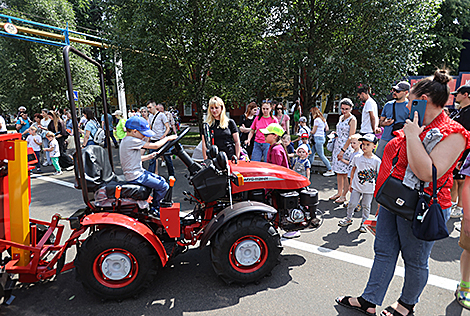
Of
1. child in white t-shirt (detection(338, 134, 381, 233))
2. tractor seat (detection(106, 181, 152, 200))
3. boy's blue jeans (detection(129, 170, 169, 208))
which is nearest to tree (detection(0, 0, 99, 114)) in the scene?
boy's blue jeans (detection(129, 170, 169, 208))

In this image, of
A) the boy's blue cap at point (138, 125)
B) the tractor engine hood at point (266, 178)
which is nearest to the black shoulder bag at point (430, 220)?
the tractor engine hood at point (266, 178)

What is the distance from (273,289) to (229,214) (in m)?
0.90

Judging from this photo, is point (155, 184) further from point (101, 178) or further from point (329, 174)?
point (329, 174)

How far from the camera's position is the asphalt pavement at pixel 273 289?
2.68 meters

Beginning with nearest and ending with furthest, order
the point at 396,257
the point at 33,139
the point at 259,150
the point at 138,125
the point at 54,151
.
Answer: the point at 396,257, the point at 138,125, the point at 259,150, the point at 54,151, the point at 33,139

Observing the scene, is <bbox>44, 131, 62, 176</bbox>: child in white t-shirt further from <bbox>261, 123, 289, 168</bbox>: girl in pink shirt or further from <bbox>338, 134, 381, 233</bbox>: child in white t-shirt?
<bbox>338, 134, 381, 233</bbox>: child in white t-shirt

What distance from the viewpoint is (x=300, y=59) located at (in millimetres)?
10125

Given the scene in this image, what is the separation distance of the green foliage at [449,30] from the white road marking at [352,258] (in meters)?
21.7

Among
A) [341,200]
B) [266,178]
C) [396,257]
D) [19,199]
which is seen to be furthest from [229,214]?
[341,200]

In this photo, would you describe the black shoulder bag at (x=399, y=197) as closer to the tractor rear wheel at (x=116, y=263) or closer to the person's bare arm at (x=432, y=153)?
the person's bare arm at (x=432, y=153)

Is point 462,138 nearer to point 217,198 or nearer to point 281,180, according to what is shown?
point 281,180

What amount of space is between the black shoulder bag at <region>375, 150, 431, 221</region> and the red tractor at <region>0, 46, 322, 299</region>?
1.13 meters

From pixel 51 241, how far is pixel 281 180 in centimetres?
270

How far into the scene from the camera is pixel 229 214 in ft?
9.62
